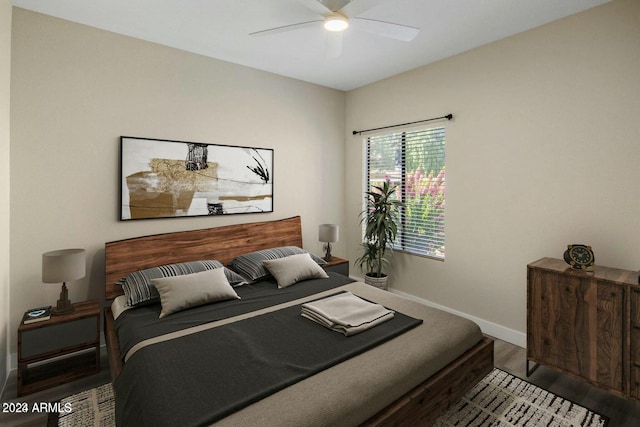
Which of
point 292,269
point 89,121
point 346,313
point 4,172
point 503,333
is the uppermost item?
point 89,121

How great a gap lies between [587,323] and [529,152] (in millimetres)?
1424

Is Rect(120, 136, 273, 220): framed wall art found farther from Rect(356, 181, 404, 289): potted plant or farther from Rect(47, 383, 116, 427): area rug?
Rect(47, 383, 116, 427): area rug

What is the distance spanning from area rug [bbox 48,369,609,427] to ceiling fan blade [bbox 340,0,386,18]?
2629mm

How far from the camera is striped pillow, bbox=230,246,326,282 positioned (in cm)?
312

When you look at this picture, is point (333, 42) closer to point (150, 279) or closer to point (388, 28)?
point (388, 28)

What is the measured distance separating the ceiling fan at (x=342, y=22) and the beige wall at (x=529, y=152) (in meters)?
1.21

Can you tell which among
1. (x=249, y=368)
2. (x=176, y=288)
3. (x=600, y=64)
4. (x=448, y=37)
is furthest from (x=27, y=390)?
(x=600, y=64)

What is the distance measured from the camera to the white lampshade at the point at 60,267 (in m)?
2.31

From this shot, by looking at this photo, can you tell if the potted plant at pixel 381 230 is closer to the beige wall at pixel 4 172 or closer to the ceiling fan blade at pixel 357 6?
the ceiling fan blade at pixel 357 6

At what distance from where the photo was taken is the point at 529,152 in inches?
112

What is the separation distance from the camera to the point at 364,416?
150cm

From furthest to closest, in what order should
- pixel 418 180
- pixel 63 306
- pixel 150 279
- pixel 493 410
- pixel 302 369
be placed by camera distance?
pixel 418 180, pixel 150 279, pixel 63 306, pixel 493 410, pixel 302 369

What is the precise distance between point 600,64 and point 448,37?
1.16 meters

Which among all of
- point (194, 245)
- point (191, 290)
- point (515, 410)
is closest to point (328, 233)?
point (194, 245)
